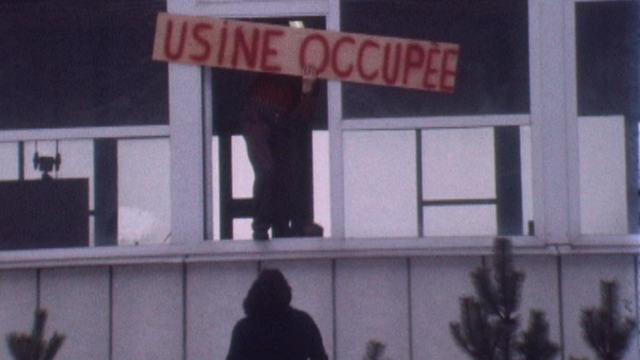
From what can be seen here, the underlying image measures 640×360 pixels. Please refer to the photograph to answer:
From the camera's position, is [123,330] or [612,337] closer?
[612,337]

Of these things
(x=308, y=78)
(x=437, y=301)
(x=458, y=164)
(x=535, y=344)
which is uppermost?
(x=308, y=78)

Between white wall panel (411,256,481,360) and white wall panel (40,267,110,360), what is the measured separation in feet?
5.04

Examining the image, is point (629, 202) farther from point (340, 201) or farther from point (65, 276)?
point (65, 276)

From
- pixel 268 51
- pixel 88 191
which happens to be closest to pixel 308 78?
pixel 268 51

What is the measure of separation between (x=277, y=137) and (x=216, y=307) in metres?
0.94

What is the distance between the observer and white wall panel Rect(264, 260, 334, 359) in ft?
26.7

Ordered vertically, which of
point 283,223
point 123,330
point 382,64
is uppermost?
point 382,64

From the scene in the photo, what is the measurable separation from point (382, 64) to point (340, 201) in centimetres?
73

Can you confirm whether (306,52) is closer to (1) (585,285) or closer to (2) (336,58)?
(2) (336,58)

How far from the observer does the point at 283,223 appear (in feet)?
27.7

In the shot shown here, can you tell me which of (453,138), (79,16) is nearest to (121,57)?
(79,16)

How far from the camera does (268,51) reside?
841 cm

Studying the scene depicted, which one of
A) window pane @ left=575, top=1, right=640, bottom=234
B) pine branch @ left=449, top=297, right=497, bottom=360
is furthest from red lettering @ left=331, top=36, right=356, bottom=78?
pine branch @ left=449, top=297, right=497, bottom=360

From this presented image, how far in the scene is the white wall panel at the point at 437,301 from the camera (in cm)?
810
